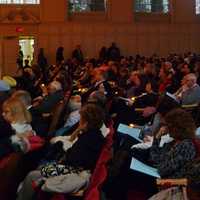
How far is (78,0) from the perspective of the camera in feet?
90.4

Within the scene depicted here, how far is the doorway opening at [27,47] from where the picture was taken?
27188mm

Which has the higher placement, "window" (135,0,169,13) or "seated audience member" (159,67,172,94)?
"window" (135,0,169,13)

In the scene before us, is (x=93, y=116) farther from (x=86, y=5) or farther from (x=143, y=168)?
(x=86, y=5)

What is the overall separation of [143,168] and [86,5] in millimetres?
23271

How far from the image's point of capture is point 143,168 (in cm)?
511

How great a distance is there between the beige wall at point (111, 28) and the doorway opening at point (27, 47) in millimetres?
403

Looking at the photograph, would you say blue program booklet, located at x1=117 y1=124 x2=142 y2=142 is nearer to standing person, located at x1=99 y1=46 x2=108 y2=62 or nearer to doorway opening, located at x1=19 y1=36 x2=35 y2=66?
standing person, located at x1=99 y1=46 x2=108 y2=62

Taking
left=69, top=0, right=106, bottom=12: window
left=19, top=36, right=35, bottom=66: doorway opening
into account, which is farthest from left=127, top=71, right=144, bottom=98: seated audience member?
left=69, top=0, right=106, bottom=12: window

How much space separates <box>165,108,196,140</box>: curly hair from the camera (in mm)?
4613

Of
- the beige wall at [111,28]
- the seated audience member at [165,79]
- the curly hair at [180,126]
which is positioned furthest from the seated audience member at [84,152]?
the beige wall at [111,28]

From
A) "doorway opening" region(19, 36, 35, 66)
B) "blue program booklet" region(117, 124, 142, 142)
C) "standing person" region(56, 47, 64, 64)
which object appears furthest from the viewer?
"doorway opening" region(19, 36, 35, 66)

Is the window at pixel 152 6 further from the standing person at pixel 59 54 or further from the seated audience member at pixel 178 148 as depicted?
the seated audience member at pixel 178 148

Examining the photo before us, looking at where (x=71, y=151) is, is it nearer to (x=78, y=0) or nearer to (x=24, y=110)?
(x=24, y=110)

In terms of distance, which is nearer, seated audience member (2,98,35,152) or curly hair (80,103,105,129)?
curly hair (80,103,105,129)
